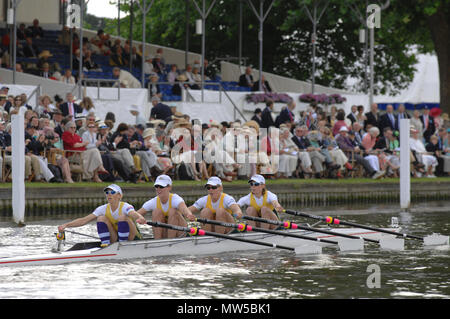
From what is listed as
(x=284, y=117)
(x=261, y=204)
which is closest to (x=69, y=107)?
(x=284, y=117)

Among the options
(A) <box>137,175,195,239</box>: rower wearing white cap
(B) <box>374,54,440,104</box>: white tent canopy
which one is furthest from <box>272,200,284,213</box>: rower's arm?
(B) <box>374,54,440,104</box>: white tent canopy

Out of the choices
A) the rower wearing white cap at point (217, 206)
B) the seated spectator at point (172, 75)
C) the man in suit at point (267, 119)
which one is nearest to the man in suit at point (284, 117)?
the man in suit at point (267, 119)

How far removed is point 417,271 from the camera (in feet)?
47.0

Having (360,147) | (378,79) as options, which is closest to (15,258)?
(360,147)

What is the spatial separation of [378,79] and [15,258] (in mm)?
33070

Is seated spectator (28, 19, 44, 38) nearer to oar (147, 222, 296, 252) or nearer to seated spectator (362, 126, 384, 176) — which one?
seated spectator (362, 126, 384, 176)

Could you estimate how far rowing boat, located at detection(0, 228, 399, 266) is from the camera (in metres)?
14.0

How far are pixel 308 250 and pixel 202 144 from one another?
→ 7522 millimetres

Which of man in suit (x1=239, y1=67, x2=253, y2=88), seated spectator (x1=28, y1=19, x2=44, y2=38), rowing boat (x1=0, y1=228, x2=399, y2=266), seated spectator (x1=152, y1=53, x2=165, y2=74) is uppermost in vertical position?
seated spectator (x1=28, y1=19, x2=44, y2=38)

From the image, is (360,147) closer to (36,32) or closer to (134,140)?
(134,140)

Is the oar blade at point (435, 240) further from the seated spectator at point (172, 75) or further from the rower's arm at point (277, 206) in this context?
the seated spectator at point (172, 75)

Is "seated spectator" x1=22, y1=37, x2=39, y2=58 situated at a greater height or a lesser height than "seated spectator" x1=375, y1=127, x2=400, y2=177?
greater

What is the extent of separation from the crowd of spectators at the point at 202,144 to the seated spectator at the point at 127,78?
0.03 metres

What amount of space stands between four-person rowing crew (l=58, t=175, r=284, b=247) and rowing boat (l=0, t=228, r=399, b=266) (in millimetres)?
221
